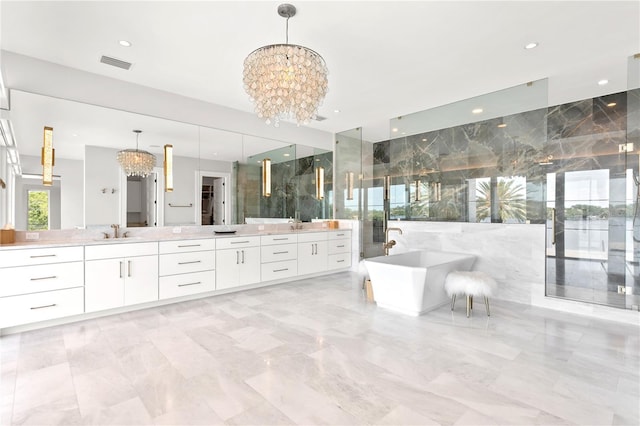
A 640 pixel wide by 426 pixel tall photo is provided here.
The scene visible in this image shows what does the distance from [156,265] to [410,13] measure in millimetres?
3828

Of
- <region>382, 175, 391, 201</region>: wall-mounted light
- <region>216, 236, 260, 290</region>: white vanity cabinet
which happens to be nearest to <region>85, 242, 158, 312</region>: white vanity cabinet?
<region>216, 236, 260, 290</region>: white vanity cabinet

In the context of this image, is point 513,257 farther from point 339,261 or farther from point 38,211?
point 38,211

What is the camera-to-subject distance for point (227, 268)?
14.6ft

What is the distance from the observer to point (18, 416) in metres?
1.82

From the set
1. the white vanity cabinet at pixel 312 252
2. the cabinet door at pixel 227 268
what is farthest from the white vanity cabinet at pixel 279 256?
the cabinet door at pixel 227 268

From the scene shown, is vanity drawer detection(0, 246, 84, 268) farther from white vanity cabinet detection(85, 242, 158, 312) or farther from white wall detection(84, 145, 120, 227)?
white wall detection(84, 145, 120, 227)

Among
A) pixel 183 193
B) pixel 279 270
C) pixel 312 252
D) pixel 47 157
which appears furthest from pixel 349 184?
pixel 47 157

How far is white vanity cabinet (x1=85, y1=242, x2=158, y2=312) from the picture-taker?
339 centimetres

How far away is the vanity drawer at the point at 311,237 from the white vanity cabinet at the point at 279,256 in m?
0.12

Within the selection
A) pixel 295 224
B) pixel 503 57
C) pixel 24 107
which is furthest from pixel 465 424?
pixel 24 107

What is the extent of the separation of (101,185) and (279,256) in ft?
8.59

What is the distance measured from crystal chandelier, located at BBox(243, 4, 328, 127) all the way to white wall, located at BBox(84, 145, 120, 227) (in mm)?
2430

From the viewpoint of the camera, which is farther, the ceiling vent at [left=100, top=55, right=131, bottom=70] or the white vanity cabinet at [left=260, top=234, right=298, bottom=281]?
the white vanity cabinet at [left=260, top=234, right=298, bottom=281]

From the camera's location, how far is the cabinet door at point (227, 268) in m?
4.36
